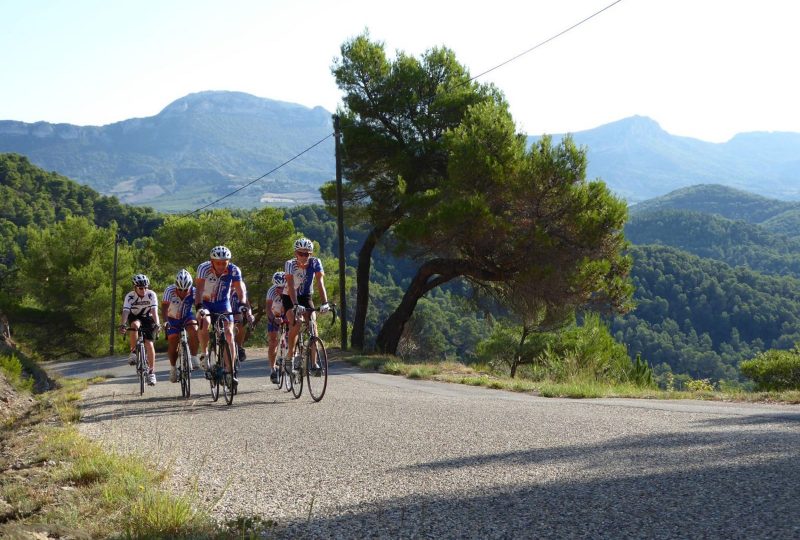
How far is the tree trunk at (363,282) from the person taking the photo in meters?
26.9

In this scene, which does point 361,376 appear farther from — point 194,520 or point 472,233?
point 194,520

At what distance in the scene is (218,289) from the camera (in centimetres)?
965

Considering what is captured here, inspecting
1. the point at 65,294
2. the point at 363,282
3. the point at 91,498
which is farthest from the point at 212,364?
the point at 65,294

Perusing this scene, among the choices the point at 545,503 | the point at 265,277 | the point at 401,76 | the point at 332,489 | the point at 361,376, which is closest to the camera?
the point at 545,503

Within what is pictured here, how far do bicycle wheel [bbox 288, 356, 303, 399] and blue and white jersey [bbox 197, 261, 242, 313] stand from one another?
1.36 m

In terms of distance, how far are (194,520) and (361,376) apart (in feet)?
43.2

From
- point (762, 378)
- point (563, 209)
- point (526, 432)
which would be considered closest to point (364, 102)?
point (563, 209)

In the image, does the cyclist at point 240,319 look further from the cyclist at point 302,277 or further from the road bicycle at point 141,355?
the road bicycle at point 141,355

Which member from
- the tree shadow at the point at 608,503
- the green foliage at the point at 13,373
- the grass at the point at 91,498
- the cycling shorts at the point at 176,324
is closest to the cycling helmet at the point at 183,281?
the cycling shorts at the point at 176,324

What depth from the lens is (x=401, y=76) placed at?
2666 cm

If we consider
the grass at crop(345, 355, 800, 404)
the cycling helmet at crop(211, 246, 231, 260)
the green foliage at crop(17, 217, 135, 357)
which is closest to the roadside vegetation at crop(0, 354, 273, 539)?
the cycling helmet at crop(211, 246, 231, 260)

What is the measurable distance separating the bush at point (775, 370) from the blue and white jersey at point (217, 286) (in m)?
19.1

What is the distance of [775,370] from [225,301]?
22.0 m

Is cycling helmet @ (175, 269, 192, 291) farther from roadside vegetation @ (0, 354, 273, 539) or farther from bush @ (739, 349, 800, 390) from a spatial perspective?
bush @ (739, 349, 800, 390)
